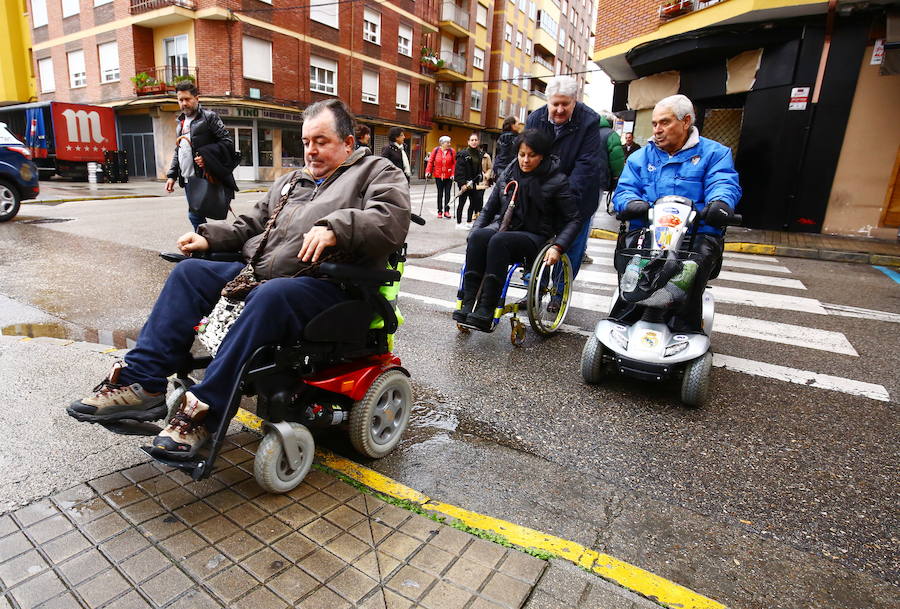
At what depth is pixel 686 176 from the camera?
3930 millimetres

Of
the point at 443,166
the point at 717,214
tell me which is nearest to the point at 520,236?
the point at 717,214

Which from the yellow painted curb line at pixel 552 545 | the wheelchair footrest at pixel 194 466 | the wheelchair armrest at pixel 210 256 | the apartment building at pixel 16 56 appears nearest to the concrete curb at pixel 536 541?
the yellow painted curb line at pixel 552 545

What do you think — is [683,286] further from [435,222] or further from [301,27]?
[301,27]

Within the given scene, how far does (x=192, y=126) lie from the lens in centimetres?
576

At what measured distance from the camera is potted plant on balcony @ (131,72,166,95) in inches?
933

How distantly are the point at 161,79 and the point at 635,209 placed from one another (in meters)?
26.9

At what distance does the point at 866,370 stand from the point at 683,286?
1.94m

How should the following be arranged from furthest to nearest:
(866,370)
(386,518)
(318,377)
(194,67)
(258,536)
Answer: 1. (194,67)
2. (866,370)
3. (318,377)
4. (386,518)
5. (258,536)

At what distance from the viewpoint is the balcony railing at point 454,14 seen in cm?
3659

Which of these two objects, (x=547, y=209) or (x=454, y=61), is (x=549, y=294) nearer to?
(x=547, y=209)

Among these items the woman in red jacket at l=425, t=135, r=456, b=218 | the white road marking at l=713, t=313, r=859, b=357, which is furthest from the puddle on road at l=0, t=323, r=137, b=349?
the woman in red jacket at l=425, t=135, r=456, b=218

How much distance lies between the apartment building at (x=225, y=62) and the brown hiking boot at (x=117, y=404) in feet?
78.0

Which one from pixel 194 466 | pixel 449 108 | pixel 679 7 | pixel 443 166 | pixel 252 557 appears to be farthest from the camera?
pixel 449 108

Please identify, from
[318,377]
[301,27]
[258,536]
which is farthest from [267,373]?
[301,27]
